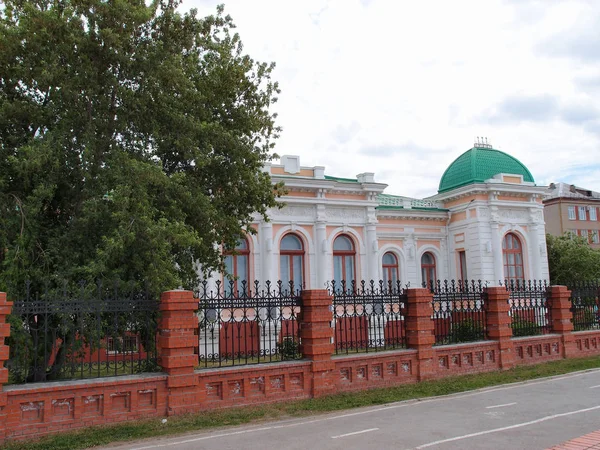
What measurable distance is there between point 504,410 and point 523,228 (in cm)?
1958

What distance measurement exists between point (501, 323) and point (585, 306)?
4.63 metres

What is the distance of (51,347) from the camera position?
9742 millimetres

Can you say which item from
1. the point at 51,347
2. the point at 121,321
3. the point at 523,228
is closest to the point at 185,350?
the point at 121,321

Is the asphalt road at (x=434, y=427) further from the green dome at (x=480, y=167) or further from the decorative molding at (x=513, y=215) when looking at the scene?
the green dome at (x=480, y=167)

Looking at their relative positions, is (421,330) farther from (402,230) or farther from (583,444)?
(402,230)

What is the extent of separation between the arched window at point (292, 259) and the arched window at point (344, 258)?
5.29 ft

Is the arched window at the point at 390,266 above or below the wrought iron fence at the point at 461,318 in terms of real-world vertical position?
above

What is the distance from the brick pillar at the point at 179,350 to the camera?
9.38 metres

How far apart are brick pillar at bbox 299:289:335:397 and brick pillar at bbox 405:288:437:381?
2.29 m

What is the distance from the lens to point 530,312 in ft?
50.7

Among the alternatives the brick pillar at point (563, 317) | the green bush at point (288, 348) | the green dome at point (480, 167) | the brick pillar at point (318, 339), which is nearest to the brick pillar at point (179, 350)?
the green bush at point (288, 348)

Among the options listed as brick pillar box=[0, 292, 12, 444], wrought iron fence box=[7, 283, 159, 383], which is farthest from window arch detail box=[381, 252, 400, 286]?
brick pillar box=[0, 292, 12, 444]

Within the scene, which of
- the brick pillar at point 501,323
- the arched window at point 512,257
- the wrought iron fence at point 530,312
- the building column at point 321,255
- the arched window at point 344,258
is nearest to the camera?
the brick pillar at point 501,323

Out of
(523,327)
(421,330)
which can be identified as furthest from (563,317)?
(421,330)
